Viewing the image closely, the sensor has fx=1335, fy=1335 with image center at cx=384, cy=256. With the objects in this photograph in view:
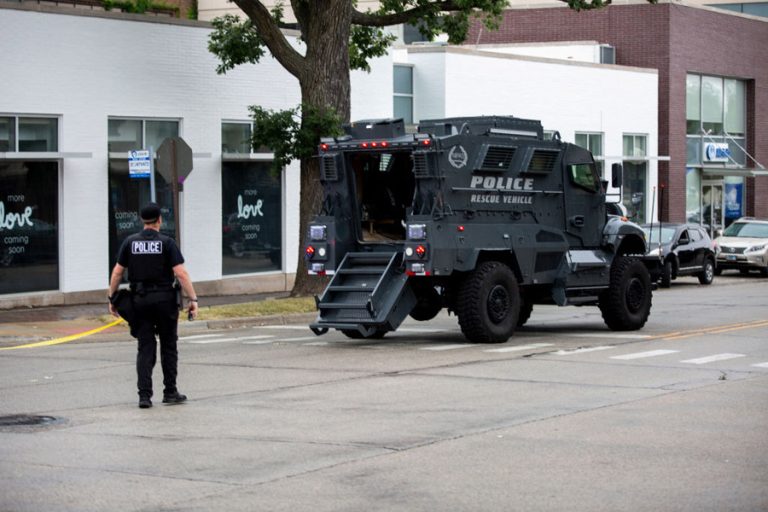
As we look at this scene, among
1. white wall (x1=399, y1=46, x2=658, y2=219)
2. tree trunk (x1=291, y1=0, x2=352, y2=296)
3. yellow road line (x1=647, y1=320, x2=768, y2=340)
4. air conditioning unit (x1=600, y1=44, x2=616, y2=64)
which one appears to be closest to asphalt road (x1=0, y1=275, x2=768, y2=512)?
yellow road line (x1=647, y1=320, x2=768, y2=340)

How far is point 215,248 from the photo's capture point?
27.9 meters

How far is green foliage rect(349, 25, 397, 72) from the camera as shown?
89.4 ft

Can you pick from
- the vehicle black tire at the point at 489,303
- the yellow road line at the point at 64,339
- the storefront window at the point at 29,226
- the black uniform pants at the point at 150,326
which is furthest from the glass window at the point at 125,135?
the black uniform pants at the point at 150,326

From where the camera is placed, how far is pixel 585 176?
20.1 metres

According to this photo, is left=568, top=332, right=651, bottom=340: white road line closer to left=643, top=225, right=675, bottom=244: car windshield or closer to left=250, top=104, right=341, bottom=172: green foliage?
left=250, top=104, right=341, bottom=172: green foliage

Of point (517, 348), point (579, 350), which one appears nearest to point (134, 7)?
point (517, 348)

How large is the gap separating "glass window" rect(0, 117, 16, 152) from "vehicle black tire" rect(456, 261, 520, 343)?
33.2 ft

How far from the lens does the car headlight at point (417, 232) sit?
17.6 meters

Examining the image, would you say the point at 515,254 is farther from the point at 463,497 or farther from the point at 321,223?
the point at 463,497

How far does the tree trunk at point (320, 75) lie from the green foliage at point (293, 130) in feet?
0.47

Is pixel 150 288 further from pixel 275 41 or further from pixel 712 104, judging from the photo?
pixel 712 104

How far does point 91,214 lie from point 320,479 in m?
17.3

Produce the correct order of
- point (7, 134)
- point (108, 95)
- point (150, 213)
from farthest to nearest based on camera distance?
point (108, 95) < point (7, 134) < point (150, 213)

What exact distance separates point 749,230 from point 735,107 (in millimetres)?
11402
